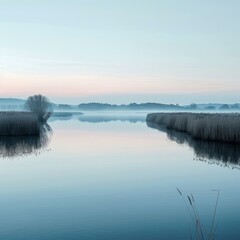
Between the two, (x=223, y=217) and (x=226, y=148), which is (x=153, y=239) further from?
(x=226, y=148)

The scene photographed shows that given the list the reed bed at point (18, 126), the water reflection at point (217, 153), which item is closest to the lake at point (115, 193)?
the water reflection at point (217, 153)

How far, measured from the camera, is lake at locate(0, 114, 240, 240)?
6336 millimetres

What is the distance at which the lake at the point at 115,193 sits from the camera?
634cm

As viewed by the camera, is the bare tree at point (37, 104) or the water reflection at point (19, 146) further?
the bare tree at point (37, 104)

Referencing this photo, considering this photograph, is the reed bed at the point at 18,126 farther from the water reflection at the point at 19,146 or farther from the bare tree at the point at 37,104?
the bare tree at the point at 37,104

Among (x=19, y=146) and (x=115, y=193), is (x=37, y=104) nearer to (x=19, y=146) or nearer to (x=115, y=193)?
(x=19, y=146)

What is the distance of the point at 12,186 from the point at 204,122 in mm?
13141

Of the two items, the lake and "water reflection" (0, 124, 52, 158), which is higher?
"water reflection" (0, 124, 52, 158)

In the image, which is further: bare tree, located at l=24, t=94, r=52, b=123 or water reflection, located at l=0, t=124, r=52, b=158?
bare tree, located at l=24, t=94, r=52, b=123

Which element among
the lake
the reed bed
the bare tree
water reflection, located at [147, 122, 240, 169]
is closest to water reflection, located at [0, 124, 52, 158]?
the lake

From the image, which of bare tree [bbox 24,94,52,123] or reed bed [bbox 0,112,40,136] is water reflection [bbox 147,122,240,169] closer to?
reed bed [bbox 0,112,40,136]

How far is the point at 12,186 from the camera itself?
31.9ft

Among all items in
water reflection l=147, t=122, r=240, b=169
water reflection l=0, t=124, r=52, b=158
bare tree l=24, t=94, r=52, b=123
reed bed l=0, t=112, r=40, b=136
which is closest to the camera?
water reflection l=147, t=122, r=240, b=169

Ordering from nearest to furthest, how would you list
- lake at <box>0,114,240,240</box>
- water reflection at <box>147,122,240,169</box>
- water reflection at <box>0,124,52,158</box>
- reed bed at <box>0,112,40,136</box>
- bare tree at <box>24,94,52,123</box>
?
lake at <box>0,114,240,240</box> → water reflection at <box>147,122,240,169</box> → water reflection at <box>0,124,52,158</box> → reed bed at <box>0,112,40,136</box> → bare tree at <box>24,94,52,123</box>
